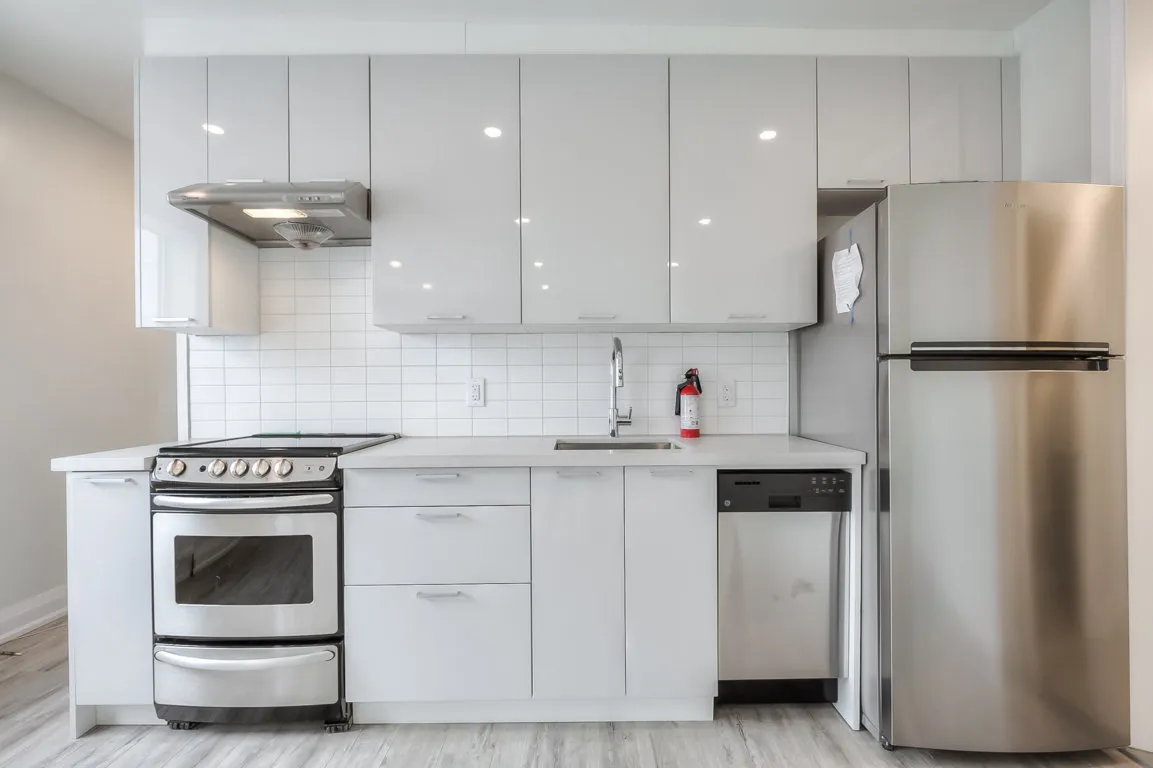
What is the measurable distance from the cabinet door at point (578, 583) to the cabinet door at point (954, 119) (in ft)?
5.74

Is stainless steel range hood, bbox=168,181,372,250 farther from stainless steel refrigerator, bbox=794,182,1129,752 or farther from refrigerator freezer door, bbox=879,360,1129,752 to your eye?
refrigerator freezer door, bbox=879,360,1129,752

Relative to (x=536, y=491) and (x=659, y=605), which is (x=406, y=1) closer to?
(x=536, y=491)

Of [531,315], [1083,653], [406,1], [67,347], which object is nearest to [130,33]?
[406,1]

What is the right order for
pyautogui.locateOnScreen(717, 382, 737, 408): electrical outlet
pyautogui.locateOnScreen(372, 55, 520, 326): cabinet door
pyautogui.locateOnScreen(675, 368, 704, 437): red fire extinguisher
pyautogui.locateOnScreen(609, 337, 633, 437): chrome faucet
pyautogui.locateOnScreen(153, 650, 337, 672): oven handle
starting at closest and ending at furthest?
pyautogui.locateOnScreen(153, 650, 337, 672): oven handle
pyautogui.locateOnScreen(372, 55, 520, 326): cabinet door
pyautogui.locateOnScreen(609, 337, 633, 437): chrome faucet
pyautogui.locateOnScreen(675, 368, 704, 437): red fire extinguisher
pyautogui.locateOnScreen(717, 382, 737, 408): electrical outlet

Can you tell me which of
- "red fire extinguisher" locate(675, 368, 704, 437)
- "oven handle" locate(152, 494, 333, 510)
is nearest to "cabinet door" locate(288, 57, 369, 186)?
"oven handle" locate(152, 494, 333, 510)

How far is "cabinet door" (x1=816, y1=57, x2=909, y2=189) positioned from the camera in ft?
7.06

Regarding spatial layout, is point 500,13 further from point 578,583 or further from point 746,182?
point 578,583

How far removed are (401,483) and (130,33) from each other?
2.24 metres

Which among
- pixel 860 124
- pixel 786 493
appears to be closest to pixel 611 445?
pixel 786 493

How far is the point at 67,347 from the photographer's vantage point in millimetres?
2900

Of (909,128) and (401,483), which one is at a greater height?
(909,128)

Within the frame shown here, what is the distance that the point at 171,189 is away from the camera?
7.00ft

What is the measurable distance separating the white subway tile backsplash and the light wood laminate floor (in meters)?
1.13

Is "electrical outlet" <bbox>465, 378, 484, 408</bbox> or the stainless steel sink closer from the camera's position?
the stainless steel sink
